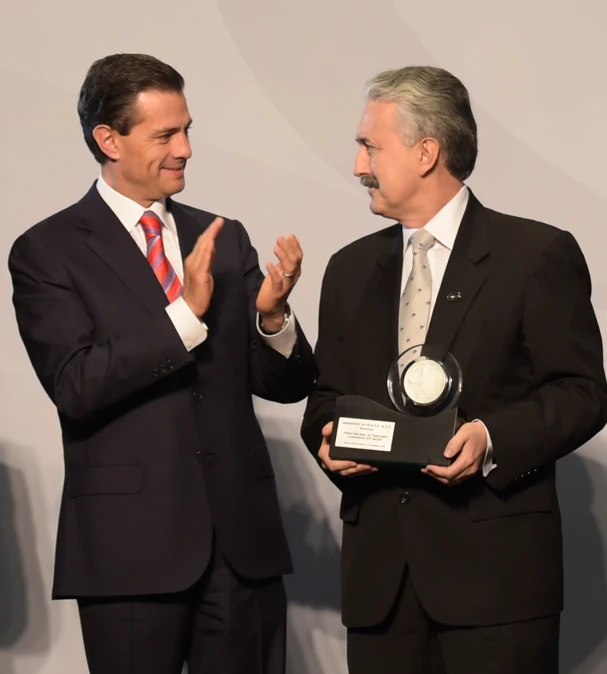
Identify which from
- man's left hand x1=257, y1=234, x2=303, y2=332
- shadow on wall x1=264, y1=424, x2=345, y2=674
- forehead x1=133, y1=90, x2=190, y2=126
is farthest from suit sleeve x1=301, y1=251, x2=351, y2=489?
shadow on wall x1=264, y1=424, x2=345, y2=674

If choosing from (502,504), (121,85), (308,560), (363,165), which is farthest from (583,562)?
(121,85)

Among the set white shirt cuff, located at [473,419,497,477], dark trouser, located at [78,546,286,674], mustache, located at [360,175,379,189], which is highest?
mustache, located at [360,175,379,189]

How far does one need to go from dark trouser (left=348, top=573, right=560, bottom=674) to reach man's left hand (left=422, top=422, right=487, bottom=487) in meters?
0.25

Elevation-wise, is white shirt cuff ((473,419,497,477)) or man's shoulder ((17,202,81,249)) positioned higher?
man's shoulder ((17,202,81,249))

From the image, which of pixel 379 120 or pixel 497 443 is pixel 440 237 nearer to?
pixel 379 120

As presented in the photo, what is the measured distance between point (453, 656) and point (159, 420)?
2.34 ft

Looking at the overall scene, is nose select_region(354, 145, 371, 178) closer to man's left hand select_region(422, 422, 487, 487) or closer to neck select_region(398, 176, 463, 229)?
neck select_region(398, 176, 463, 229)

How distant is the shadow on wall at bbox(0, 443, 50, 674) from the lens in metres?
3.49

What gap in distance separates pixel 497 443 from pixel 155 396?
681 mm

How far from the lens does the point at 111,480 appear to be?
228 cm

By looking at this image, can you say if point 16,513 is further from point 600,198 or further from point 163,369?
point 600,198

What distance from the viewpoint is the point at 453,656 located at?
2.16 metres

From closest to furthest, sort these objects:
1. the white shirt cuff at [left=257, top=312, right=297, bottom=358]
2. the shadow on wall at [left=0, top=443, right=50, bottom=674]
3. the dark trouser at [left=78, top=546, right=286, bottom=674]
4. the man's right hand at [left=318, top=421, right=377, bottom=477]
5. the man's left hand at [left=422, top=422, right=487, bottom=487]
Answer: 1. the man's left hand at [left=422, top=422, right=487, bottom=487]
2. the man's right hand at [left=318, top=421, right=377, bottom=477]
3. the dark trouser at [left=78, top=546, right=286, bottom=674]
4. the white shirt cuff at [left=257, top=312, right=297, bottom=358]
5. the shadow on wall at [left=0, top=443, right=50, bottom=674]

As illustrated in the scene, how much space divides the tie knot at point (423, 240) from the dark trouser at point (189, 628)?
72 cm
